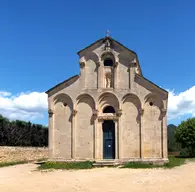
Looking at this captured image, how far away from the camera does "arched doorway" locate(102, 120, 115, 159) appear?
24.2 m

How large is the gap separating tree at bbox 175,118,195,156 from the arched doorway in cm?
1465

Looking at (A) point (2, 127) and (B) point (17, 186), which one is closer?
(B) point (17, 186)

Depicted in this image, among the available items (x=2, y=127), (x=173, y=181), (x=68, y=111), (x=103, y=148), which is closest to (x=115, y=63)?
(x=68, y=111)

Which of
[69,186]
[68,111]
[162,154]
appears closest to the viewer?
[69,186]

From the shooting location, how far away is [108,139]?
2434cm

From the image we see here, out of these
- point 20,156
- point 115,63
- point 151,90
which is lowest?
point 20,156

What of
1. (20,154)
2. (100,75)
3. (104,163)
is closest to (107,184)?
(104,163)

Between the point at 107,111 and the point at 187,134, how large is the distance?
49.2ft

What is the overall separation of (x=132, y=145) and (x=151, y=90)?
485cm

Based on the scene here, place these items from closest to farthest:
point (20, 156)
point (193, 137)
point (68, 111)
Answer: point (68, 111), point (20, 156), point (193, 137)

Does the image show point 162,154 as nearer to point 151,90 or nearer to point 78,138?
point 151,90

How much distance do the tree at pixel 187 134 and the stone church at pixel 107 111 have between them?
13.4m

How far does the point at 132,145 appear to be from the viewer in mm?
23656

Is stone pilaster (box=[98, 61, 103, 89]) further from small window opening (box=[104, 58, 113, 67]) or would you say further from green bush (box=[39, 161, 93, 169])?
green bush (box=[39, 161, 93, 169])
